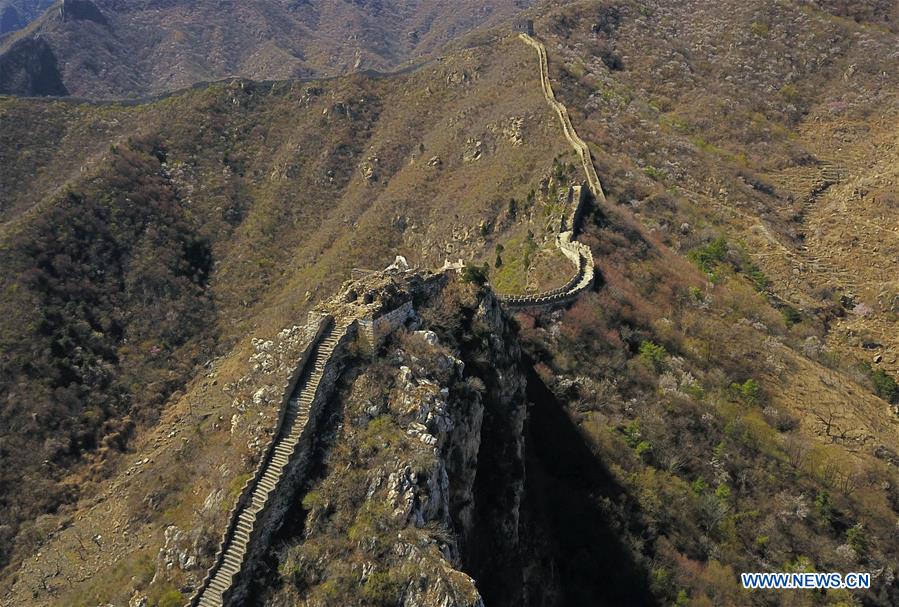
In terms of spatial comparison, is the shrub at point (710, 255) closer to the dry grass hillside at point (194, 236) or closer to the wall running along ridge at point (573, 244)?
the wall running along ridge at point (573, 244)

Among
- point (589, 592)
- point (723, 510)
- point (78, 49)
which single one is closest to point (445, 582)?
point (589, 592)

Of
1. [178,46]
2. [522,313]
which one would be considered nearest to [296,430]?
[522,313]

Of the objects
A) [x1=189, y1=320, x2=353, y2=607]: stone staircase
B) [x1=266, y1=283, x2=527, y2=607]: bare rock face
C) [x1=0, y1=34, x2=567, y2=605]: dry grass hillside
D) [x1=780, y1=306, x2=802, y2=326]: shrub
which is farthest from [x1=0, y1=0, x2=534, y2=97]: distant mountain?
[x1=266, y1=283, x2=527, y2=607]: bare rock face

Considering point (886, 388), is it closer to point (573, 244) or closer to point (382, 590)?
point (573, 244)

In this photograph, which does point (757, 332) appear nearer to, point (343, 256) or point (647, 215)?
point (647, 215)

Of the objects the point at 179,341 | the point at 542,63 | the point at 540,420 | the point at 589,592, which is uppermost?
the point at 542,63

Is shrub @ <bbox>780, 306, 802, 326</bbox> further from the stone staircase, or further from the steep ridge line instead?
the stone staircase
